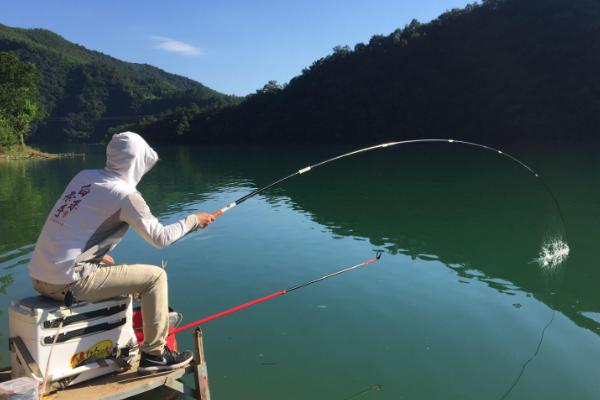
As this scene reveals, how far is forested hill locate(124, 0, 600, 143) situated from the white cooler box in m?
66.3

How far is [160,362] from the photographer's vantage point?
4.07 metres

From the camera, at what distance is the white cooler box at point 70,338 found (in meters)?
3.60

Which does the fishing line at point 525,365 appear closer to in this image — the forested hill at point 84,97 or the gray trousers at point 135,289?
the gray trousers at point 135,289

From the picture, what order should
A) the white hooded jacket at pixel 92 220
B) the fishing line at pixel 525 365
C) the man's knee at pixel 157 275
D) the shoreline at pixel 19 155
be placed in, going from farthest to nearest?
the shoreline at pixel 19 155, the fishing line at pixel 525 365, the man's knee at pixel 157 275, the white hooded jacket at pixel 92 220

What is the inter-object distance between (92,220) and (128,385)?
1.35m

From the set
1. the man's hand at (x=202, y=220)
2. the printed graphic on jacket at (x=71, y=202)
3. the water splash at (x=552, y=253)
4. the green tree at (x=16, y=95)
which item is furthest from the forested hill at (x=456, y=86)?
the printed graphic on jacket at (x=71, y=202)

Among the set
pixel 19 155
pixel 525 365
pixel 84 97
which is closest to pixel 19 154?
pixel 19 155

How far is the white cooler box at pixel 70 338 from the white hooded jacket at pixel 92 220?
278 mm

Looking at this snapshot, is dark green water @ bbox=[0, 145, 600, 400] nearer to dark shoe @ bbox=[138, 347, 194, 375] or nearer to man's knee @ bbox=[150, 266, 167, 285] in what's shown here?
dark shoe @ bbox=[138, 347, 194, 375]

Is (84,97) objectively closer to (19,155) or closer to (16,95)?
(16,95)

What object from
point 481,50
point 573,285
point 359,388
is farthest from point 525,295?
point 481,50

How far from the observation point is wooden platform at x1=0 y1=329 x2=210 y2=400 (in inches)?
145

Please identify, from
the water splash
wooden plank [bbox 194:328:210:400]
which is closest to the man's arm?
wooden plank [bbox 194:328:210:400]

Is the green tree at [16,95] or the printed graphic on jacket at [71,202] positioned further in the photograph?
the green tree at [16,95]
